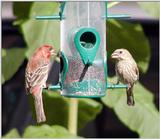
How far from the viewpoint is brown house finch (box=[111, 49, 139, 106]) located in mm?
4367

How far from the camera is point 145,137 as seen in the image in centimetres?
540

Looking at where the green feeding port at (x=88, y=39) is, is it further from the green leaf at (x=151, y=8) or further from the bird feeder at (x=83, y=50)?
the green leaf at (x=151, y=8)

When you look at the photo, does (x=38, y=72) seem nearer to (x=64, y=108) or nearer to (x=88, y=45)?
(x=88, y=45)

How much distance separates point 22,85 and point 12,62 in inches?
51.7

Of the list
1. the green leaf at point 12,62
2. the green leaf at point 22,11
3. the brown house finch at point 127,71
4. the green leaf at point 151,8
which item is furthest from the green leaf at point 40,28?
the brown house finch at point 127,71

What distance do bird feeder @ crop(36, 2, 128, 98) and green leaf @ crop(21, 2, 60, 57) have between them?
0.56m

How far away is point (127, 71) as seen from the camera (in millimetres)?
4355

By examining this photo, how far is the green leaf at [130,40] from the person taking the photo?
17.2ft

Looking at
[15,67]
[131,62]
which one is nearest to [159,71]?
[15,67]

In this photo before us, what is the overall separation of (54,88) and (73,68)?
17 centimetres

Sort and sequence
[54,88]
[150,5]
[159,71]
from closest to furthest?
[54,88]
[150,5]
[159,71]

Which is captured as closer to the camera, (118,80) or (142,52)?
(118,80)

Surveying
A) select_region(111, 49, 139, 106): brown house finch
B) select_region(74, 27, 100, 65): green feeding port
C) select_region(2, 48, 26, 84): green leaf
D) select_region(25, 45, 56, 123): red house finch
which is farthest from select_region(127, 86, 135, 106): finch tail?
select_region(2, 48, 26, 84): green leaf

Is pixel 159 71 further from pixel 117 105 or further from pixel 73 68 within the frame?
pixel 73 68
